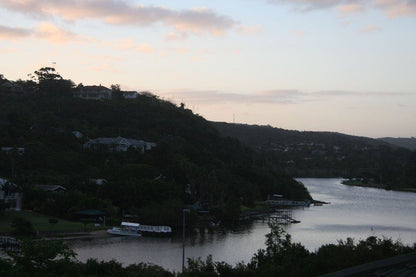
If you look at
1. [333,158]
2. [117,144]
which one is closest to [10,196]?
[117,144]

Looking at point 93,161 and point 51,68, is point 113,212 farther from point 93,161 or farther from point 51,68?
point 51,68

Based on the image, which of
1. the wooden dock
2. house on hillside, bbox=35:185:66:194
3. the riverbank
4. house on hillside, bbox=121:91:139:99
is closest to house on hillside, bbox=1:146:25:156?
house on hillside, bbox=35:185:66:194

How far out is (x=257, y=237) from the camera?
44.1 meters

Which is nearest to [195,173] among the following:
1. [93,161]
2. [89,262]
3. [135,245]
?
[93,161]

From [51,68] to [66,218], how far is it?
168 ft

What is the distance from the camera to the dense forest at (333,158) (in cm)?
12081

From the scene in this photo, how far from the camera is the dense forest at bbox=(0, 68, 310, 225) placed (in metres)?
49.6

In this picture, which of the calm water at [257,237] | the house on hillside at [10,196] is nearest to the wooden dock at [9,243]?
the calm water at [257,237]

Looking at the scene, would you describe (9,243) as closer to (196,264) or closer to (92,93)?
(196,264)

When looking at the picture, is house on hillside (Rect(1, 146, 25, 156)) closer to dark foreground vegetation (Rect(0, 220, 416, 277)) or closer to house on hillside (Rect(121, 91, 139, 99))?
house on hillside (Rect(121, 91, 139, 99))

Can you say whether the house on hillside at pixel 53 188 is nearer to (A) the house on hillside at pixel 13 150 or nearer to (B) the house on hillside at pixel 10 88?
(A) the house on hillside at pixel 13 150

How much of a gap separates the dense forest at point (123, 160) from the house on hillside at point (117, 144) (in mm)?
914

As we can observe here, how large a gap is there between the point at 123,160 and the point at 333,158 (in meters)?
112

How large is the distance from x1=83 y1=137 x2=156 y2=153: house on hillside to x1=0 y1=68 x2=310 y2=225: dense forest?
3.00 ft
